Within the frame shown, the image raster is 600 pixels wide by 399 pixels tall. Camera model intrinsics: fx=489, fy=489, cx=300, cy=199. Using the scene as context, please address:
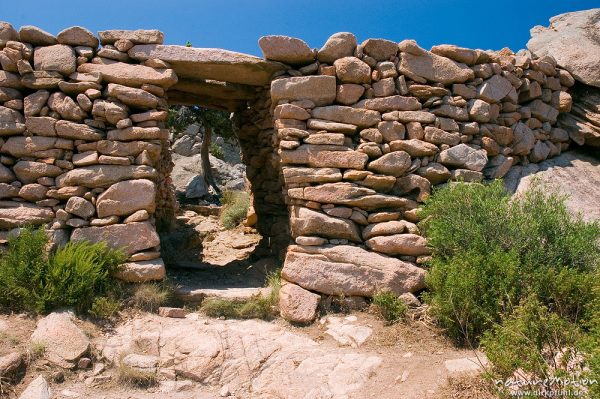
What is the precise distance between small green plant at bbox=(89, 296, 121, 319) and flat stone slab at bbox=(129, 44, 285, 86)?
106 inches

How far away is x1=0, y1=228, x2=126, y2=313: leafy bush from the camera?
4.55 meters

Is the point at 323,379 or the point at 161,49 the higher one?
the point at 161,49

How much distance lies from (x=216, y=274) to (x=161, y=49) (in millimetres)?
3034

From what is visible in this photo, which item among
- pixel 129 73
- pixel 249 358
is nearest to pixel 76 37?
pixel 129 73

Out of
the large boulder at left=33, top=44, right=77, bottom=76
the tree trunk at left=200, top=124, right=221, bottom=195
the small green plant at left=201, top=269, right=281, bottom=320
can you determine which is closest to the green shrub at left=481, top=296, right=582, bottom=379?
the small green plant at left=201, top=269, right=281, bottom=320

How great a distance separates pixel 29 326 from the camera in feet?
14.4

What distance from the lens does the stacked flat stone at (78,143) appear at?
16.8ft

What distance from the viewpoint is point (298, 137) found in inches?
221

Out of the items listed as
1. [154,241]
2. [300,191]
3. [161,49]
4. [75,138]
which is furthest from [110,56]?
[300,191]

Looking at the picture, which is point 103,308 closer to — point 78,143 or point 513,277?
point 78,143

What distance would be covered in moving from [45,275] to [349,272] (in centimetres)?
299

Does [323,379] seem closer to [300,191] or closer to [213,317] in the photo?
[213,317]

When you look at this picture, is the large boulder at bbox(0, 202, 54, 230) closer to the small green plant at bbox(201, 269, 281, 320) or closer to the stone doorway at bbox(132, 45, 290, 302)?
the stone doorway at bbox(132, 45, 290, 302)

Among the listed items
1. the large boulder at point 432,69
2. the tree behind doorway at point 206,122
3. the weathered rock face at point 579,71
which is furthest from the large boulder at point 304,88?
the tree behind doorway at point 206,122
